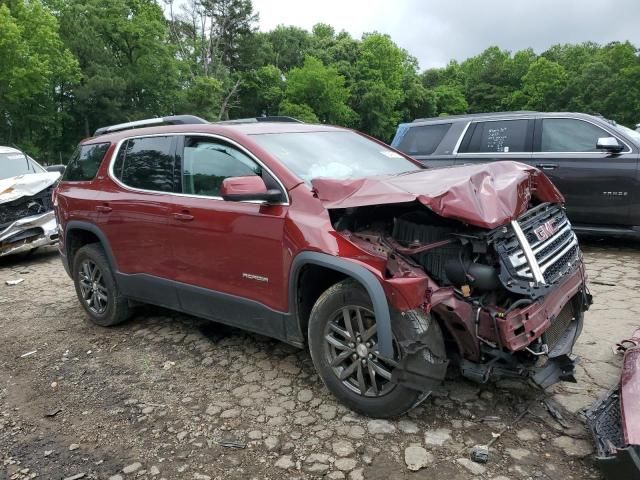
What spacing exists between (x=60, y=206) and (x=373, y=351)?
3.79m

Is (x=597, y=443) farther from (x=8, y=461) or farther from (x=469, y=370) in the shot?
(x=8, y=461)

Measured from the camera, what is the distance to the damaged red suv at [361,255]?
266cm

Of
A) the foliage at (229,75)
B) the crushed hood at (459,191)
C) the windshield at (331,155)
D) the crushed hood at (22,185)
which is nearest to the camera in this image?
the crushed hood at (459,191)

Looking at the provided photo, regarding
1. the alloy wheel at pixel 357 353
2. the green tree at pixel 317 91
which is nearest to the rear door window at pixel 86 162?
the alloy wheel at pixel 357 353

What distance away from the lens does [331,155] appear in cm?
370

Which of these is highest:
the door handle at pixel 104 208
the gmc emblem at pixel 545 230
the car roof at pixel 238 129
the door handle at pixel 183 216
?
the car roof at pixel 238 129

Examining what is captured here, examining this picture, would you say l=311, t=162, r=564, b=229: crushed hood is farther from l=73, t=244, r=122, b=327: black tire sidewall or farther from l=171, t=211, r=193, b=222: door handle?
l=73, t=244, r=122, b=327: black tire sidewall

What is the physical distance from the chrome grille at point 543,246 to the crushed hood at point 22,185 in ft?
24.4

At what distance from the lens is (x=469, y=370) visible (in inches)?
108

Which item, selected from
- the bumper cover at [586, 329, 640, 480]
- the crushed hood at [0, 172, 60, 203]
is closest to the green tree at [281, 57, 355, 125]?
the crushed hood at [0, 172, 60, 203]

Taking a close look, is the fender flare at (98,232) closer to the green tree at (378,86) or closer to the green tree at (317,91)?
the green tree at (317,91)

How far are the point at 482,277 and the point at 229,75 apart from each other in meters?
48.9

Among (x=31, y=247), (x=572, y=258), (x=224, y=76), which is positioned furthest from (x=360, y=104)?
(x=572, y=258)

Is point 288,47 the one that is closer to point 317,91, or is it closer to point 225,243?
point 317,91
